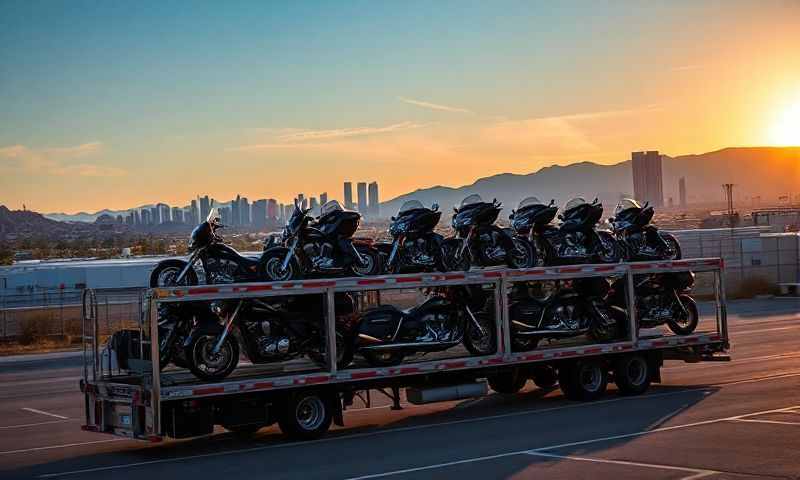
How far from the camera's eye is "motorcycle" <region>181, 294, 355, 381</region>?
1445cm

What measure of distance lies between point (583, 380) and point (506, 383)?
5.70ft

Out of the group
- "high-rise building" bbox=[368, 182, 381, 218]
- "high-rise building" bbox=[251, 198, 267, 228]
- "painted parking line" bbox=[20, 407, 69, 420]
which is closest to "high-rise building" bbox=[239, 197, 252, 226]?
"high-rise building" bbox=[251, 198, 267, 228]

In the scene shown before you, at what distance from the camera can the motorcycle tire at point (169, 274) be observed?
15.2m

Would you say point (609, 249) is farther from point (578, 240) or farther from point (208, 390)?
point (208, 390)

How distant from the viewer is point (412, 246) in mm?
18078

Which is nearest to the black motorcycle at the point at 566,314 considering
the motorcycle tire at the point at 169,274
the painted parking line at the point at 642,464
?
the painted parking line at the point at 642,464

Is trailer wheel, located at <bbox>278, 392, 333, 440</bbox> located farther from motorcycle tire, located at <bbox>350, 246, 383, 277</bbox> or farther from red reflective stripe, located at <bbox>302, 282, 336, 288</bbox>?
motorcycle tire, located at <bbox>350, 246, 383, 277</bbox>

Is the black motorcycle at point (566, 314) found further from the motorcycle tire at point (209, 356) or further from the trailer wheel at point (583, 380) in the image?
the motorcycle tire at point (209, 356)

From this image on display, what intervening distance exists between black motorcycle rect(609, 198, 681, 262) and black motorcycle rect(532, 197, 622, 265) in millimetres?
451

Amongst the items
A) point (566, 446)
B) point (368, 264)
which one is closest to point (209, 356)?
point (368, 264)

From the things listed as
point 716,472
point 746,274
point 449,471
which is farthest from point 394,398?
point 746,274

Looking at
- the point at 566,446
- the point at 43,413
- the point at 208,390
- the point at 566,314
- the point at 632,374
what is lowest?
the point at 43,413

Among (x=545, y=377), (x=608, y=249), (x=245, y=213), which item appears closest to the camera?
(x=545, y=377)

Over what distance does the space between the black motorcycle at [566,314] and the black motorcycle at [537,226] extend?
687mm
